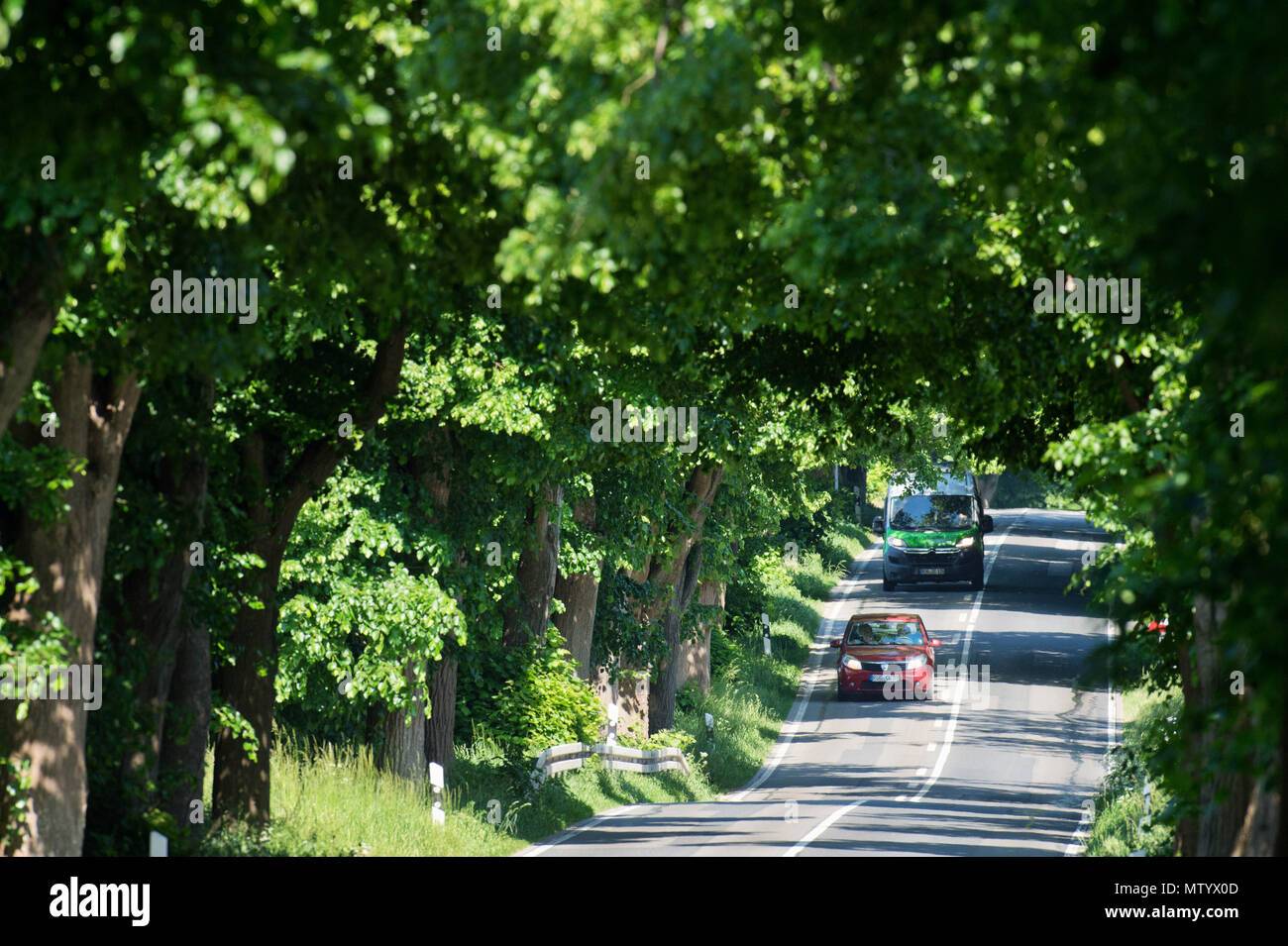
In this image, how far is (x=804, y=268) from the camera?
26.8 feet

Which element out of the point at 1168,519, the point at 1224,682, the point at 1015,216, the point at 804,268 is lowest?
the point at 1224,682

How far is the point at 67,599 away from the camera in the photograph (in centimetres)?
1005

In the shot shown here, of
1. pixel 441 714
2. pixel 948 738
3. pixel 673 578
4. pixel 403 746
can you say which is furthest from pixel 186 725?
pixel 948 738

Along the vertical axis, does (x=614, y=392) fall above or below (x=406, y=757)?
above

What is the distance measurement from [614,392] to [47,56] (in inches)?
394

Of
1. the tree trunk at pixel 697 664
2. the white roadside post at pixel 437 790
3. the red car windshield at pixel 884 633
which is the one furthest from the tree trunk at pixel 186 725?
the red car windshield at pixel 884 633

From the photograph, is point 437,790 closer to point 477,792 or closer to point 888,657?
point 477,792

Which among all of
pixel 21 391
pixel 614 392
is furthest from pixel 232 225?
pixel 614 392

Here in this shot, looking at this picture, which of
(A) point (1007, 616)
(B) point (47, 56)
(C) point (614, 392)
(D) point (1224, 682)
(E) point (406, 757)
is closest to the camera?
(B) point (47, 56)

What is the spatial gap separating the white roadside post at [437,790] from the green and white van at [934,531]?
2537 centimetres

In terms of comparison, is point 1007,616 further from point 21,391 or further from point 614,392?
point 21,391

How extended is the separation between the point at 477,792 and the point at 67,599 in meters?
11.1

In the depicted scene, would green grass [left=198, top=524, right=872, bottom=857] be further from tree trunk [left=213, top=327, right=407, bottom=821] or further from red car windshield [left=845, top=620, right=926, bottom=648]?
red car windshield [left=845, top=620, right=926, bottom=648]

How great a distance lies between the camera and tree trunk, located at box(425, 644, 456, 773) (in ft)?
68.8
